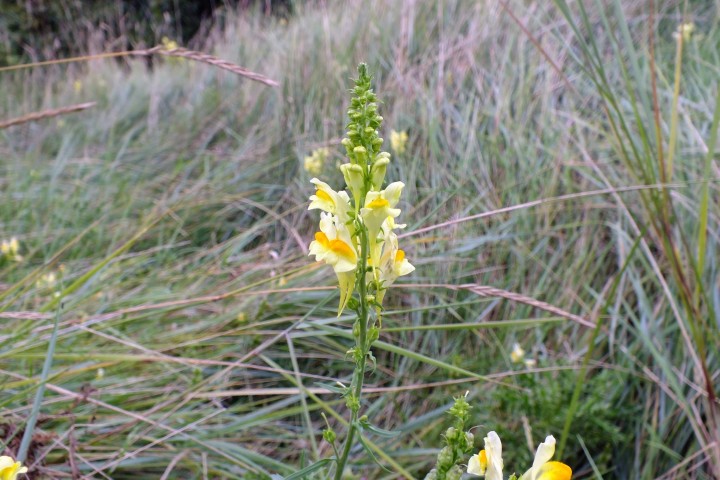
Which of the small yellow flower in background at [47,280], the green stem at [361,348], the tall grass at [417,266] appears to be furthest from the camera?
the small yellow flower in background at [47,280]

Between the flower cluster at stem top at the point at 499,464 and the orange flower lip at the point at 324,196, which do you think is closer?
the flower cluster at stem top at the point at 499,464

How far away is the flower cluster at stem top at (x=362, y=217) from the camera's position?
115 centimetres

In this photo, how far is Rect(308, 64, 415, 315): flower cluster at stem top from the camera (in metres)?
1.15

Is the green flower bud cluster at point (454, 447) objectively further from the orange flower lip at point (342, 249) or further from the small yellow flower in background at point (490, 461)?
the orange flower lip at point (342, 249)

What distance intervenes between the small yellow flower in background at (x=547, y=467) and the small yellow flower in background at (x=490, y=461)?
51 mm

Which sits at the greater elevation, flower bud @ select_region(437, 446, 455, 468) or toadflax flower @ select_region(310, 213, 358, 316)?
toadflax flower @ select_region(310, 213, 358, 316)

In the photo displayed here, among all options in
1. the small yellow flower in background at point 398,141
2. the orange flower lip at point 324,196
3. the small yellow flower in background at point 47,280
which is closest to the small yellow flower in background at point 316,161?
the small yellow flower in background at point 398,141

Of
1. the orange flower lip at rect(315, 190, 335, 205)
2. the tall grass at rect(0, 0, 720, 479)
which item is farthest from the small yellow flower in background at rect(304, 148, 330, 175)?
the orange flower lip at rect(315, 190, 335, 205)

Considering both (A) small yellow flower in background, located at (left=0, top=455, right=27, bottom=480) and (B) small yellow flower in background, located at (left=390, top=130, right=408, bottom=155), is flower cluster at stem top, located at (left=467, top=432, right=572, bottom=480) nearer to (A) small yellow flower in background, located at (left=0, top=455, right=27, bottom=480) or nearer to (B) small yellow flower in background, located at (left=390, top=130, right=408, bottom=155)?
(A) small yellow flower in background, located at (left=0, top=455, right=27, bottom=480)

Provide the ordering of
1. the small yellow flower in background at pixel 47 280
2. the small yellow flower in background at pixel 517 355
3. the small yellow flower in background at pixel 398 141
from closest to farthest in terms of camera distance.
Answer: the small yellow flower in background at pixel 517 355
the small yellow flower in background at pixel 47 280
the small yellow flower in background at pixel 398 141

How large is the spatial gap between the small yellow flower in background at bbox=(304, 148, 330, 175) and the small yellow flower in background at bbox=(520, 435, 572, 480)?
92.9 inches

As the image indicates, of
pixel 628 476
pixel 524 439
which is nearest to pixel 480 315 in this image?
pixel 524 439

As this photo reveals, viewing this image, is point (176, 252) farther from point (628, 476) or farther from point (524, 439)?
point (628, 476)

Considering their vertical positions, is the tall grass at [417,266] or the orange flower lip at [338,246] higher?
the orange flower lip at [338,246]
